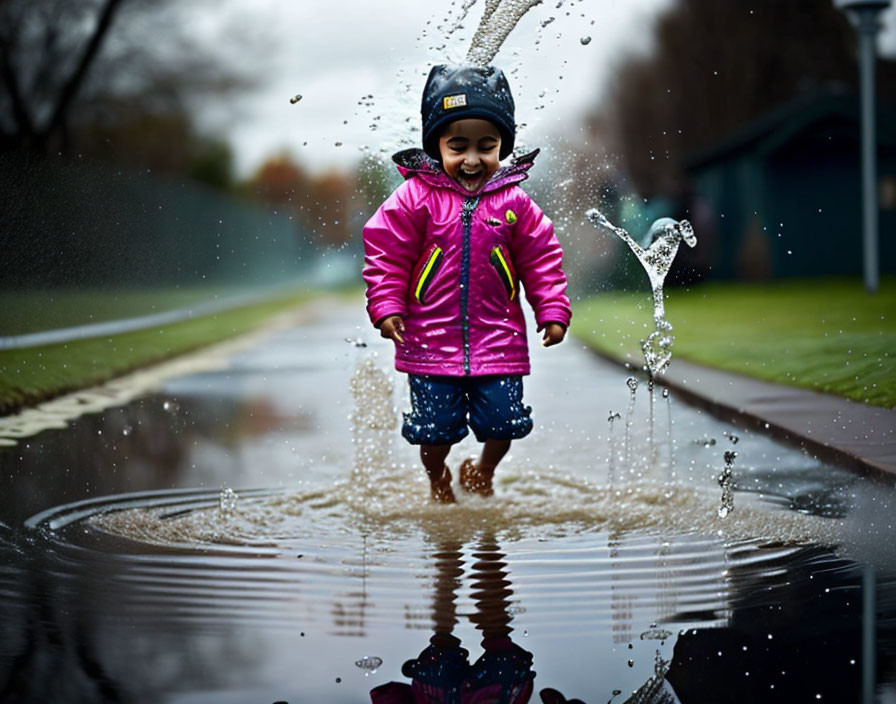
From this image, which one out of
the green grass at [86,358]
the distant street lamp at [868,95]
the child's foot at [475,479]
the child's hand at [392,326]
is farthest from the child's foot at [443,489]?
the distant street lamp at [868,95]

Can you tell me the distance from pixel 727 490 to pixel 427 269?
5.63 ft

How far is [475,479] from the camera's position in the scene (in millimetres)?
6438

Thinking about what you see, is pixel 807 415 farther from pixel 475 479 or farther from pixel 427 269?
pixel 427 269

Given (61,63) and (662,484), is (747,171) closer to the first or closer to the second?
(61,63)

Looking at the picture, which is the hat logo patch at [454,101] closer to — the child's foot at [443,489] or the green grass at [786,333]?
the child's foot at [443,489]

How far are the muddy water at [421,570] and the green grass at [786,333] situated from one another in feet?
6.32

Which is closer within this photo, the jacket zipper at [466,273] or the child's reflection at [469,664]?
the child's reflection at [469,664]

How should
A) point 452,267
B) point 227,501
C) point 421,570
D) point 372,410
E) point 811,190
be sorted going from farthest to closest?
point 811,190 → point 372,410 → point 227,501 → point 452,267 → point 421,570

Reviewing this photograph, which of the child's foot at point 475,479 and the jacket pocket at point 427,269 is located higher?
the jacket pocket at point 427,269

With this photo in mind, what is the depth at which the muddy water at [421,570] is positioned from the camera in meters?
3.63

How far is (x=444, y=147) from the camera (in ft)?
19.0

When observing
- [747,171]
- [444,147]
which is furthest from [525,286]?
[747,171]

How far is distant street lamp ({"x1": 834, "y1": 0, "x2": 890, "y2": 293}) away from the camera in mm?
19141

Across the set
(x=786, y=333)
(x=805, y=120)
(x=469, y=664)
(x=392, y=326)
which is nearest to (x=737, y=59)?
(x=805, y=120)
